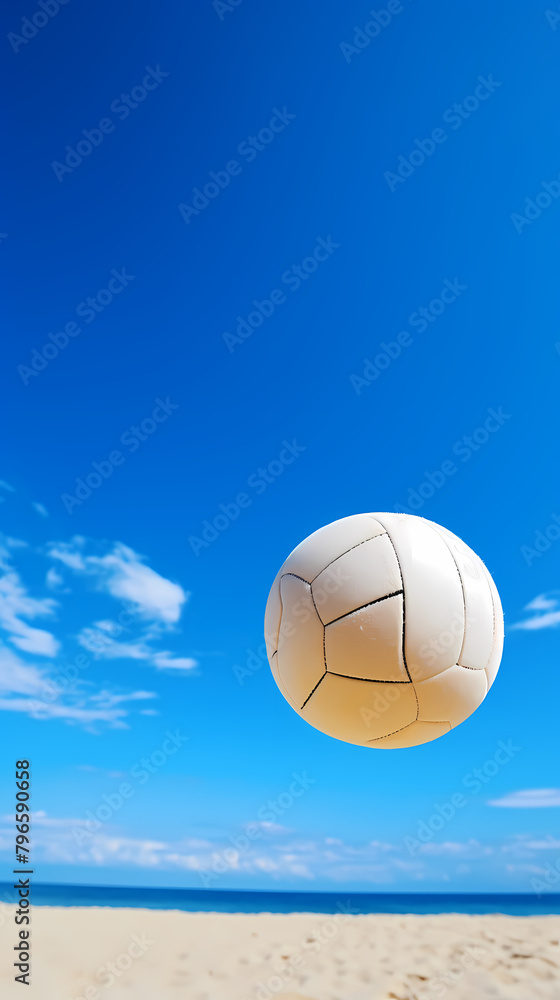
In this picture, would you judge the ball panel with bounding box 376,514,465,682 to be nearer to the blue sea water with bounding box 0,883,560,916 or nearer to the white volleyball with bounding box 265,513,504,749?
the white volleyball with bounding box 265,513,504,749

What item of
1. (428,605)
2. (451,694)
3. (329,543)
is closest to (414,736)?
(451,694)

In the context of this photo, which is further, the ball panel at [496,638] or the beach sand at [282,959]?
the beach sand at [282,959]

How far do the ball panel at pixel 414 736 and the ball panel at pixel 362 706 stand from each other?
4.4 inches

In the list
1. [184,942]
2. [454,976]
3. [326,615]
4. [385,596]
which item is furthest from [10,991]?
[385,596]

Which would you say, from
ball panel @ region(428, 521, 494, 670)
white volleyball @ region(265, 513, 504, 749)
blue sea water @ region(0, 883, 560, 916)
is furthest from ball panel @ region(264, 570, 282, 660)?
blue sea water @ region(0, 883, 560, 916)

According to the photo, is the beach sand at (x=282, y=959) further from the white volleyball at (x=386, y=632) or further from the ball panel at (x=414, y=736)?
the white volleyball at (x=386, y=632)

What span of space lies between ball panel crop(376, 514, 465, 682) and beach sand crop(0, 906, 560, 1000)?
10.8 ft

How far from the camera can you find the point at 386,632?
3885 millimetres

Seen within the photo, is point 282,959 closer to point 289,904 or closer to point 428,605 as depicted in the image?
point 428,605

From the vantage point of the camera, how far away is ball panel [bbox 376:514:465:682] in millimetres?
3898

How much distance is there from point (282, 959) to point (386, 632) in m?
4.12

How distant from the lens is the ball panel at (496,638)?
441cm

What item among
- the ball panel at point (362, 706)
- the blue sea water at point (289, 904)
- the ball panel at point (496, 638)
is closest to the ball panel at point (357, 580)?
the ball panel at point (362, 706)

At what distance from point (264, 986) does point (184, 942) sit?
4.17 feet
